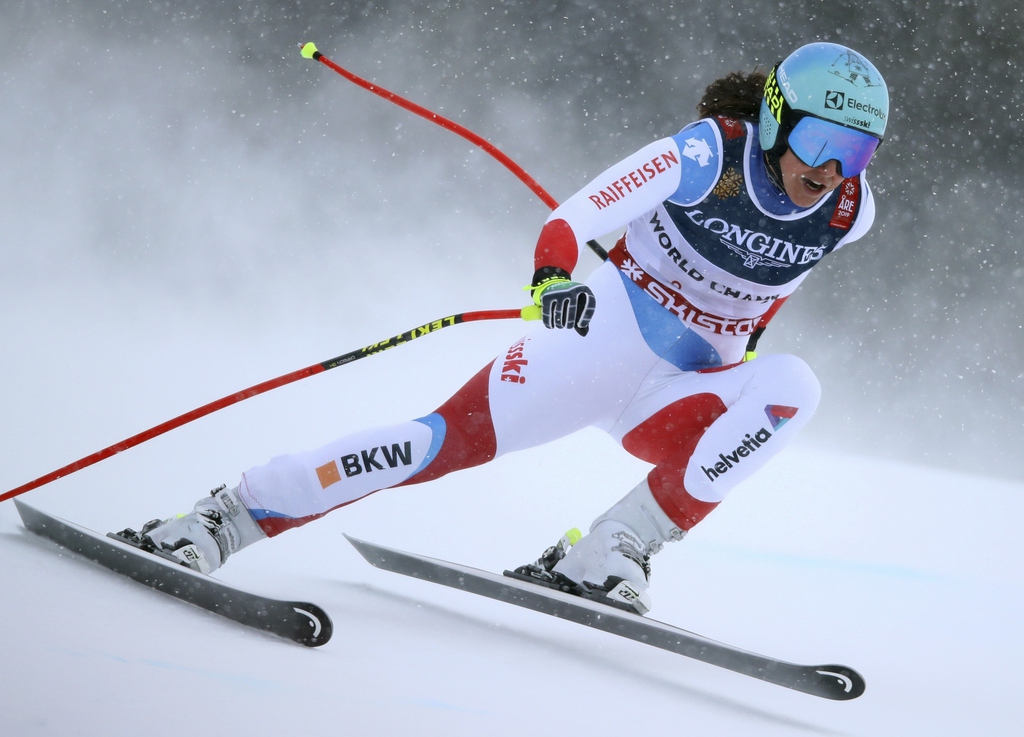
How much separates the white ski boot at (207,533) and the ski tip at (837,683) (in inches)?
46.5

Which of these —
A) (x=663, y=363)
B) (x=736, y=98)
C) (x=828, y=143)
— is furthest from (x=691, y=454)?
(x=736, y=98)

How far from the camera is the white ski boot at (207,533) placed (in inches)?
83.6

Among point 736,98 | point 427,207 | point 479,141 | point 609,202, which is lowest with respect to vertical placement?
point 609,202

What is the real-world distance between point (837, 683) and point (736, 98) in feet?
4.41

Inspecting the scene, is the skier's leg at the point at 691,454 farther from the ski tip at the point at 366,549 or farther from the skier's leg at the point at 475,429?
the ski tip at the point at 366,549

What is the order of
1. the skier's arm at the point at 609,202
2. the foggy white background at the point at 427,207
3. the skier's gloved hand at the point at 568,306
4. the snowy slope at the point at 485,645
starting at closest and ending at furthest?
1. the snowy slope at the point at 485,645
2. the skier's gloved hand at the point at 568,306
3. the skier's arm at the point at 609,202
4. the foggy white background at the point at 427,207

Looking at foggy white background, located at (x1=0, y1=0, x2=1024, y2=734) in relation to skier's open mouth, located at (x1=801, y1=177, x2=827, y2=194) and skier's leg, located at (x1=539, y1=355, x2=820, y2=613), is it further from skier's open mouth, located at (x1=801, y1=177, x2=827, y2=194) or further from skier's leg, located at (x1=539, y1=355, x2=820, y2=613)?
skier's open mouth, located at (x1=801, y1=177, x2=827, y2=194)

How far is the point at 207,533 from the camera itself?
2168 mm

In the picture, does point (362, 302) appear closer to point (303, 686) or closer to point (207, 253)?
point (207, 253)

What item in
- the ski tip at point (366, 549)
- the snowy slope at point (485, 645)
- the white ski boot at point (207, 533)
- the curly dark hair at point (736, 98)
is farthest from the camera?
the ski tip at point (366, 549)

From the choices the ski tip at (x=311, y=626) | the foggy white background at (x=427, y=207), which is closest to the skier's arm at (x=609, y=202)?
the ski tip at (x=311, y=626)

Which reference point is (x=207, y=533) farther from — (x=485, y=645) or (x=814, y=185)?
(x=814, y=185)

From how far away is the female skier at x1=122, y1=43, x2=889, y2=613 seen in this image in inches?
84.1

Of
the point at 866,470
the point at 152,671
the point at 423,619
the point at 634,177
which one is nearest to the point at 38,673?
the point at 152,671
